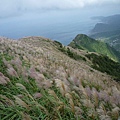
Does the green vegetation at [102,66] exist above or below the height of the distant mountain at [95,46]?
above

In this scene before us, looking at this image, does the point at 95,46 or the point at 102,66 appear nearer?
the point at 102,66

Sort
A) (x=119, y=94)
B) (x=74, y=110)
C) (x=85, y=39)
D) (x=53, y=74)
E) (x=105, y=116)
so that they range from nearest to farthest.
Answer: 1. (x=105, y=116)
2. (x=74, y=110)
3. (x=119, y=94)
4. (x=53, y=74)
5. (x=85, y=39)

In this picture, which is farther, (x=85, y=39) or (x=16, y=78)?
(x=85, y=39)

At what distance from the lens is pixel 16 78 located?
5574mm

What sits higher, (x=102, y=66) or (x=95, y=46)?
(x=102, y=66)

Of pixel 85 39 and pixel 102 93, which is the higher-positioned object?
pixel 102 93

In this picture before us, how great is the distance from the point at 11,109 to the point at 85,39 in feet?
570

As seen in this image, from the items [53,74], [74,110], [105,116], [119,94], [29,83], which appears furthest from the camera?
[53,74]

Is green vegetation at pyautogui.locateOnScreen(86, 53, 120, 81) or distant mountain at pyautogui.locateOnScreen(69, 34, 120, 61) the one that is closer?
green vegetation at pyautogui.locateOnScreen(86, 53, 120, 81)

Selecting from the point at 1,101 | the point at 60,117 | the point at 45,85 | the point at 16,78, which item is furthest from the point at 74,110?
the point at 16,78

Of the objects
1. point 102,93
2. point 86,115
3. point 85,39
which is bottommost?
point 85,39

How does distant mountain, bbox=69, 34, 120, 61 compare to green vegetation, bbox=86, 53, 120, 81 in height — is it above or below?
below

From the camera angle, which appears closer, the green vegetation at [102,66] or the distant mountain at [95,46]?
the green vegetation at [102,66]

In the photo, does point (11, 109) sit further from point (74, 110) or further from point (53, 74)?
point (53, 74)
